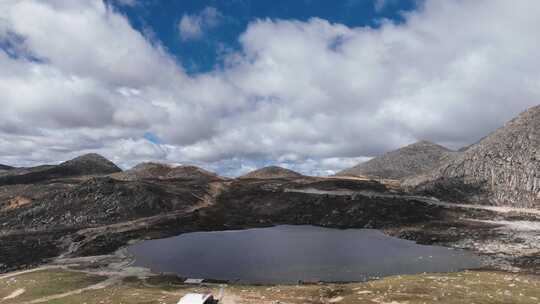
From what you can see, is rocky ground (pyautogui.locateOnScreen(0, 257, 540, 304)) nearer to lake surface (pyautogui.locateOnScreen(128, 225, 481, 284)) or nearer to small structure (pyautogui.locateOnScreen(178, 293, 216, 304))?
small structure (pyautogui.locateOnScreen(178, 293, 216, 304))

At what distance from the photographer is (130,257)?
114 metres

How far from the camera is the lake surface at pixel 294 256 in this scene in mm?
93188

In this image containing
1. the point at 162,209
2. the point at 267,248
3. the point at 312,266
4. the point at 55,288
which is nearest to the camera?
the point at 55,288

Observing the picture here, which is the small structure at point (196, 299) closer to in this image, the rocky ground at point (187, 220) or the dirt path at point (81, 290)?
the dirt path at point (81, 290)

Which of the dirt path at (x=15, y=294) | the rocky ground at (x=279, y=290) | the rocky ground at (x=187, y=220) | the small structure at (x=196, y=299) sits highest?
the rocky ground at (x=187, y=220)

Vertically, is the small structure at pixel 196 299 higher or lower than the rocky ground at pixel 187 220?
lower

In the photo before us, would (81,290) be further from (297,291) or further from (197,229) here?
(197,229)

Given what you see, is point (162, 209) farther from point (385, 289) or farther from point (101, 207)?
point (385, 289)

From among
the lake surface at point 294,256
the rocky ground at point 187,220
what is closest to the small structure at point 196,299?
the lake surface at point 294,256

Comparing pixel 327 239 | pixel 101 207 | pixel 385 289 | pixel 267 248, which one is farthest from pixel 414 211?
pixel 101 207

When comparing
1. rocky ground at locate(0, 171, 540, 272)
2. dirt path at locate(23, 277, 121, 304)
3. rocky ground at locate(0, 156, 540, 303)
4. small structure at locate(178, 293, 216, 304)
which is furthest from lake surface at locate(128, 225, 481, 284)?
small structure at locate(178, 293, 216, 304)

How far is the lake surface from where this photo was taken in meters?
93.2

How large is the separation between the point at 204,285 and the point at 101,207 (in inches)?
4427

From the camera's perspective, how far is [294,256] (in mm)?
112500
